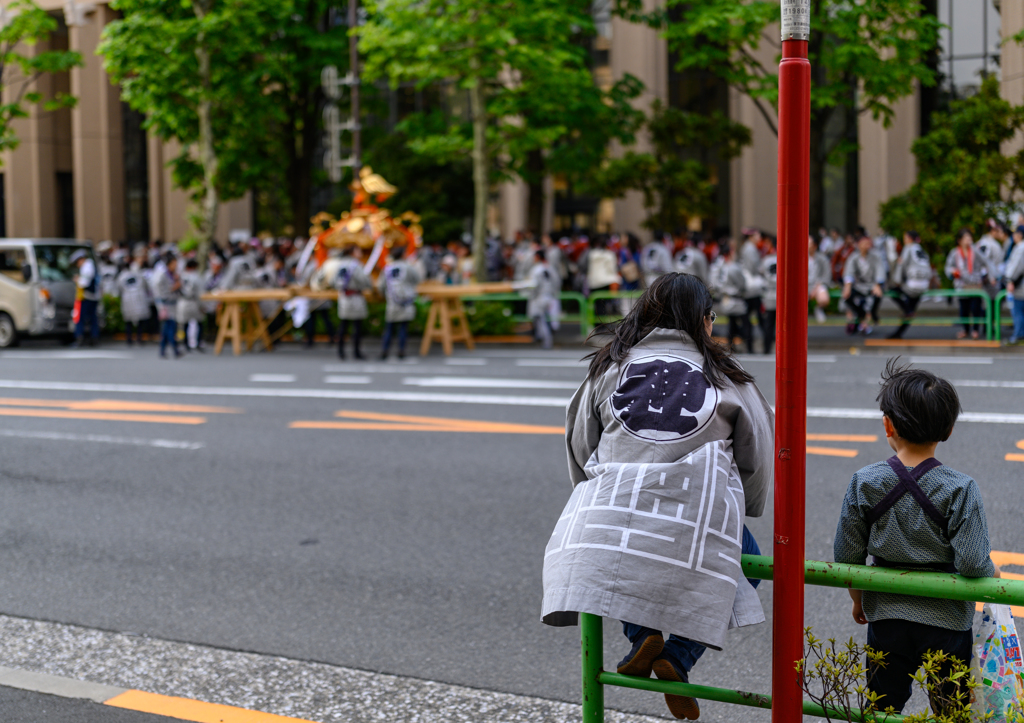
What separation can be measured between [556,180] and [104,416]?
28384mm

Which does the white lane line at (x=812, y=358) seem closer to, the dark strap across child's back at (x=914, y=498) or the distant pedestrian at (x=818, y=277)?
the distant pedestrian at (x=818, y=277)

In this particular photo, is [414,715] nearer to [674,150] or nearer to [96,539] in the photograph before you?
[96,539]

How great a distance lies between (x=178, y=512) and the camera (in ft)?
25.0

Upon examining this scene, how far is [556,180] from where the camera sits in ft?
127

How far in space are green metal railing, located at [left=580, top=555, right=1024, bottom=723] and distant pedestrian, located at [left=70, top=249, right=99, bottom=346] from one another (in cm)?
2041

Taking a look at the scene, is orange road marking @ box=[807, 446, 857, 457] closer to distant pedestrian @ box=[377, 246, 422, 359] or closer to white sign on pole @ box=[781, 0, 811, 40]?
white sign on pole @ box=[781, 0, 811, 40]

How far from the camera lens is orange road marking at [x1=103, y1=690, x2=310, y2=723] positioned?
4.13m

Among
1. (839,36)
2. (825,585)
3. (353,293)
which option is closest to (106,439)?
(353,293)

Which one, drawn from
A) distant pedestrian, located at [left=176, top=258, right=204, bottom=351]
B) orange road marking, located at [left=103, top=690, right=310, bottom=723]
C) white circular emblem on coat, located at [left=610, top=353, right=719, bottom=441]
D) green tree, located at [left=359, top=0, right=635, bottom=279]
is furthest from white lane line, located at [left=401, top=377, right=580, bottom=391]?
white circular emblem on coat, located at [left=610, top=353, right=719, bottom=441]

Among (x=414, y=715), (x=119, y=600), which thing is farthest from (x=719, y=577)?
(x=119, y=600)

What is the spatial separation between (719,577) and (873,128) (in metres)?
31.3

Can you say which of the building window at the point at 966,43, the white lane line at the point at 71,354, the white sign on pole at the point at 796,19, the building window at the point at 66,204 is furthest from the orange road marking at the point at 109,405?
the building window at the point at 66,204

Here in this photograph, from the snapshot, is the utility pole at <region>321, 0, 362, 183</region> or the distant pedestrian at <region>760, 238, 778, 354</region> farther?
the utility pole at <region>321, 0, 362, 183</region>

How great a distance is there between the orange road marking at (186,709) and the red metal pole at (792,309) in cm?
223
